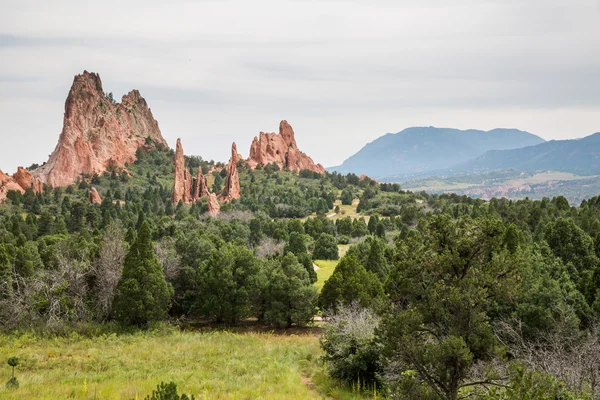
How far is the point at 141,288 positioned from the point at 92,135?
5375 inches

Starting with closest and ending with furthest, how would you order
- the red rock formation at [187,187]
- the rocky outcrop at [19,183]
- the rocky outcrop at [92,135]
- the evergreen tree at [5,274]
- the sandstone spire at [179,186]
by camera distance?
1. the evergreen tree at [5,274]
2. the rocky outcrop at [19,183]
3. the sandstone spire at [179,186]
4. the red rock formation at [187,187]
5. the rocky outcrop at [92,135]

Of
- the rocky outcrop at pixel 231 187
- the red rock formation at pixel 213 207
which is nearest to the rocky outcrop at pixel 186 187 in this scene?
the rocky outcrop at pixel 231 187

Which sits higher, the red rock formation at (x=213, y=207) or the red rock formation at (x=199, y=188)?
the red rock formation at (x=199, y=188)

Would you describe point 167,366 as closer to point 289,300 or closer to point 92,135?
point 289,300

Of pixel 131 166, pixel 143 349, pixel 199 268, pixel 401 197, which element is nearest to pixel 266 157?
pixel 131 166

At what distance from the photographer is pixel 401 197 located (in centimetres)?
13062

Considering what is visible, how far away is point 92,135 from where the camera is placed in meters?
156

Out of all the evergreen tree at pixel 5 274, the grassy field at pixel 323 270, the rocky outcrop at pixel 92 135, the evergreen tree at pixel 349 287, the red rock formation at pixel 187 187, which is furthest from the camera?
the rocky outcrop at pixel 92 135

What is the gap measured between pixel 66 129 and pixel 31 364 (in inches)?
5632

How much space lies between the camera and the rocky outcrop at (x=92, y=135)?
141 metres

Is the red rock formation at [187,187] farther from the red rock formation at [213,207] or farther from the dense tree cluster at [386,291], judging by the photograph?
the dense tree cluster at [386,291]

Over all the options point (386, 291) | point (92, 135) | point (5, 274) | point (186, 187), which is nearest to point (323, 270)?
point (386, 291)

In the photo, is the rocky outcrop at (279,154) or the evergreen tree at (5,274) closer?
the evergreen tree at (5,274)

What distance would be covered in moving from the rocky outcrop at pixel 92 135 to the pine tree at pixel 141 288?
380ft
